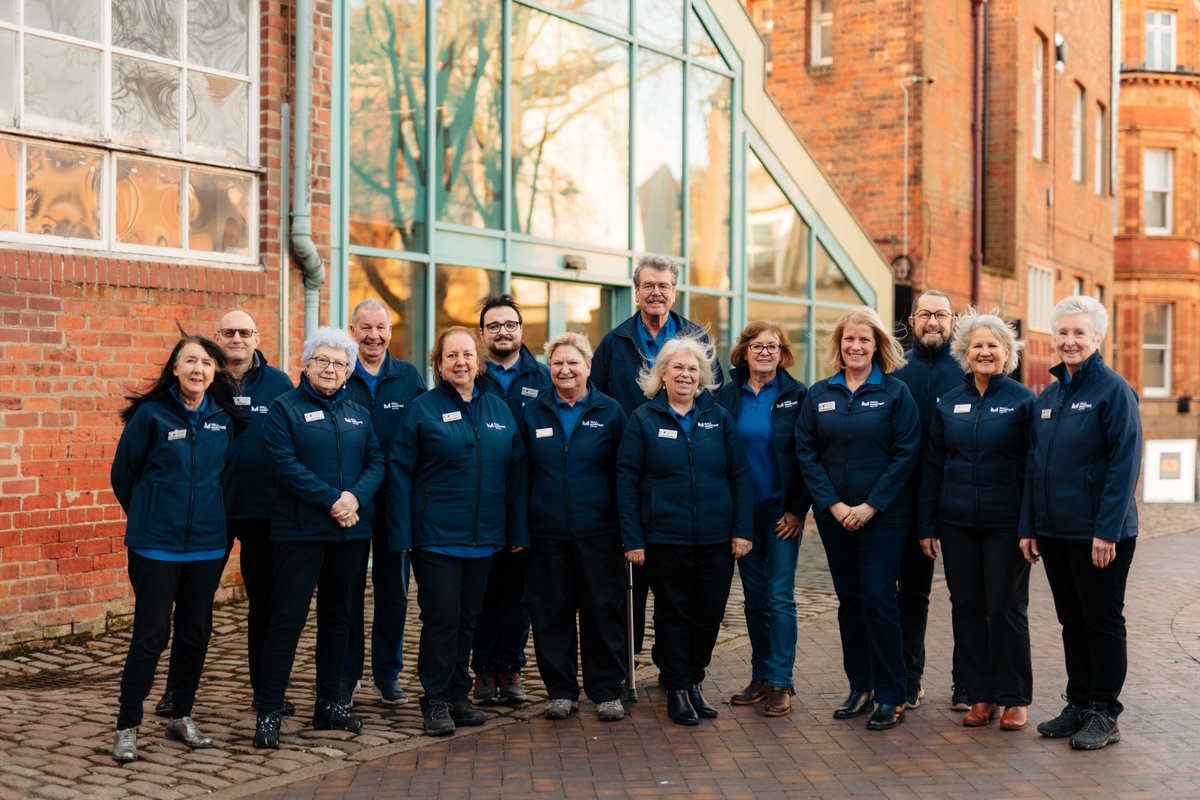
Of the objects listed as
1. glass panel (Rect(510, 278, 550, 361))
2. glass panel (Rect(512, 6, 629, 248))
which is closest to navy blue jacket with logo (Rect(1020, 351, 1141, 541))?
glass panel (Rect(510, 278, 550, 361))

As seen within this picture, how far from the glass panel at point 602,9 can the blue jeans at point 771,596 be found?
7.00m

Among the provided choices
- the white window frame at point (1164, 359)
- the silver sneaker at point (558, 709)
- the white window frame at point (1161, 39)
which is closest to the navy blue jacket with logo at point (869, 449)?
the silver sneaker at point (558, 709)

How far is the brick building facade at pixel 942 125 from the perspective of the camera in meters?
20.1

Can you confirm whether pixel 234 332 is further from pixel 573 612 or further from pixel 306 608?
pixel 573 612

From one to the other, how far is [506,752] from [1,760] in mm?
2025

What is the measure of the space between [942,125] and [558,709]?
15.8m

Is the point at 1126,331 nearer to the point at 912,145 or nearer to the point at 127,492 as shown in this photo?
the point at 912,145

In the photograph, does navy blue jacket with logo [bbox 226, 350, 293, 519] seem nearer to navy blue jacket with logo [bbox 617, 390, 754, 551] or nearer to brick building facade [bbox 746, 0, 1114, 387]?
navy blue jacket with logo [bbox 617, 390, 754, 551]

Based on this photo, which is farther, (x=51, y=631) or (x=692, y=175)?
(x=692, y=175)

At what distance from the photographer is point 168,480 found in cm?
A: 595

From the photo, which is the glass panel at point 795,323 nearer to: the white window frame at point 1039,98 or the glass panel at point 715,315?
the glass panel at point 715,315

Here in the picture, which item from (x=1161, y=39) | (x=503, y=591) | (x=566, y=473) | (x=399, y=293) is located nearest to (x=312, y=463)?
(x=566, y=473)

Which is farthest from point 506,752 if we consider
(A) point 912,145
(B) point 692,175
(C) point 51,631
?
(A) point 912,145

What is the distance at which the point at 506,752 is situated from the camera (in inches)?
241
